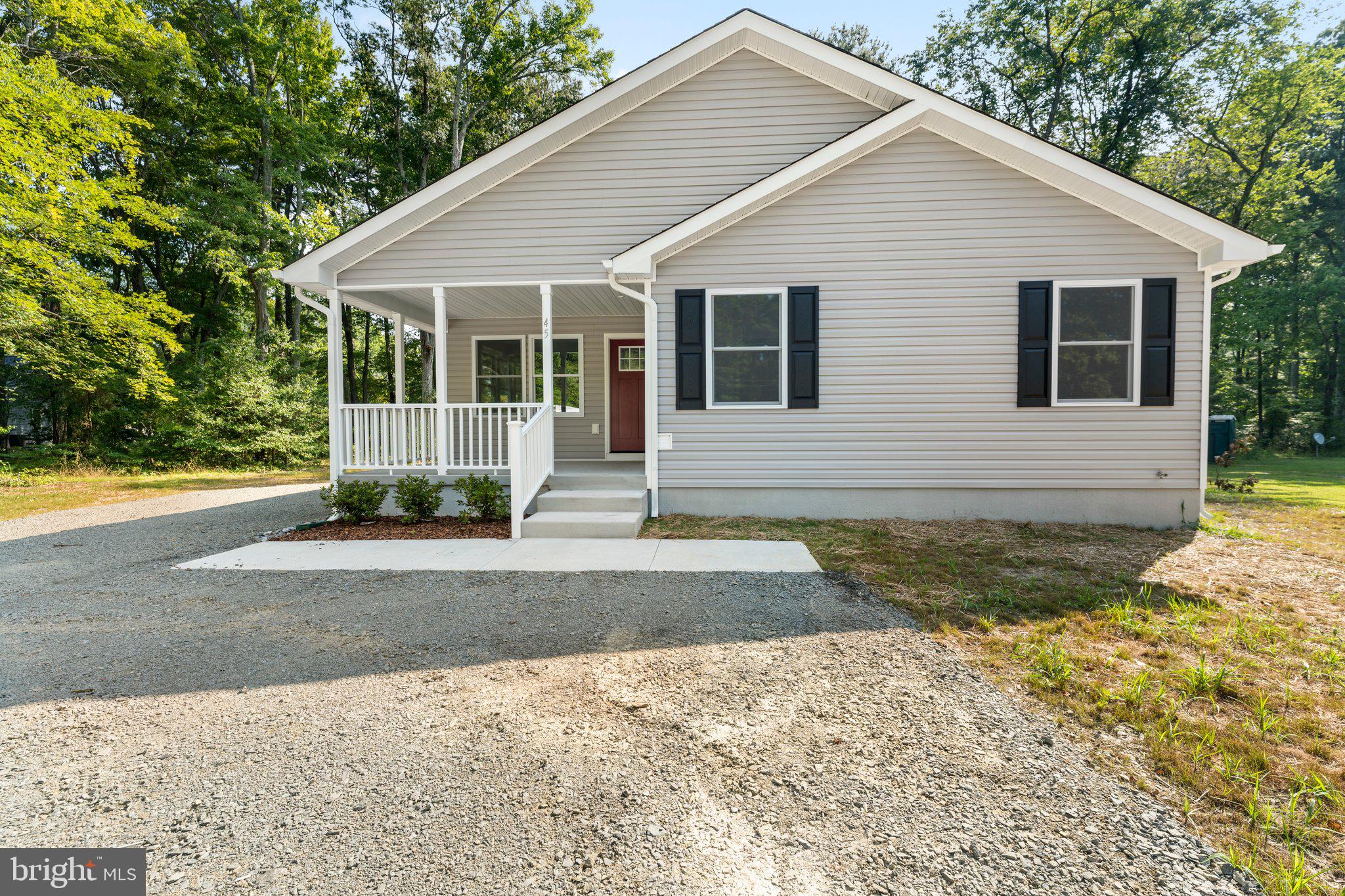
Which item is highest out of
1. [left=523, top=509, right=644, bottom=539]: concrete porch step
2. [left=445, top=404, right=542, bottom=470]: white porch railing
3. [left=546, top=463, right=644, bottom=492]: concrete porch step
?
[left=445, top=404, right=542, bottom=470]: white porch railing

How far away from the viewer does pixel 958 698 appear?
2.75 metres

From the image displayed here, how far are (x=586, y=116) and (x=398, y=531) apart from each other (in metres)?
5.72

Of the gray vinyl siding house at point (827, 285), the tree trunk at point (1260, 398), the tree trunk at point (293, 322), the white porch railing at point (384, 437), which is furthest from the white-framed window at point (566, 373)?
the tree trunk at point (1260, 398)

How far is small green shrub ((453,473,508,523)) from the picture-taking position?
7.07 m

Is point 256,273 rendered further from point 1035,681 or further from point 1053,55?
point 1053,55

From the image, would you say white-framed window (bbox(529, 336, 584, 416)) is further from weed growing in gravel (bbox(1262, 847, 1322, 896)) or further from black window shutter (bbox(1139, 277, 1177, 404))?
weed growing in gravel (bbox(1262, 847, 1322, 896))

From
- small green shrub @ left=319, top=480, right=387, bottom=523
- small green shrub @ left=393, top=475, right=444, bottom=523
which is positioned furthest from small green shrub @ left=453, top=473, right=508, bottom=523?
small green shrub @ left=319, top=480, right=387, bottom=523

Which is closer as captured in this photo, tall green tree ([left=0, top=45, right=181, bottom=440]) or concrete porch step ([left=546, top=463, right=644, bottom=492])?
concrete porch step ([left=546, top=463, right=644, bottom=492])

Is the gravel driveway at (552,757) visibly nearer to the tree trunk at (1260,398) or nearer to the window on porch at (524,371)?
the window on porch at (524,371)

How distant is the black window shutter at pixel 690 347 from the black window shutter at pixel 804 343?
107 centimetres

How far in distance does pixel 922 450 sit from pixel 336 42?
21756mm

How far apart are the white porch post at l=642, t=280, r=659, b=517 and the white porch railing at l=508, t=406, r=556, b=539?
1.33 meters

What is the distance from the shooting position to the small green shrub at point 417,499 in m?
7.10

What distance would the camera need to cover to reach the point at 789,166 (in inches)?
262
